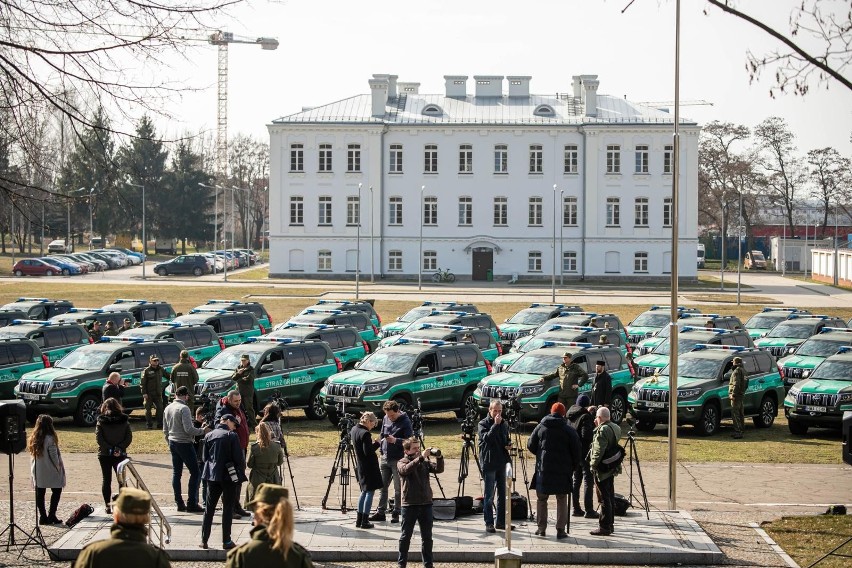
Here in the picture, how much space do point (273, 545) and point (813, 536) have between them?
9.37 m

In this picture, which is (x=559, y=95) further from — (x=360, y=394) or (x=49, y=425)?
(x=49, y=425)

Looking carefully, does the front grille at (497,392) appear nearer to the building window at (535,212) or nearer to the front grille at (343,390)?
the front grille at (343,390)

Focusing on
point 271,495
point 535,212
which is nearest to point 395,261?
point 535,212

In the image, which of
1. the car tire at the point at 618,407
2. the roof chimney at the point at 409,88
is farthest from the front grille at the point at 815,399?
the roof chimney at the point at 409,88

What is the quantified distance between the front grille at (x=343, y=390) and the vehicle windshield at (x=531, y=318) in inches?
582

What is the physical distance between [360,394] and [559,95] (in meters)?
64.3

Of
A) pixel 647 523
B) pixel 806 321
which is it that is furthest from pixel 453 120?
pixel 647 523

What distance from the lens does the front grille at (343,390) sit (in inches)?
934

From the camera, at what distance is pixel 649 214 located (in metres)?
80.9

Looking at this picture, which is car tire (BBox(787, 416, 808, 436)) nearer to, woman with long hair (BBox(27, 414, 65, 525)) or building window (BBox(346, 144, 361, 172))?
woman with long hair (BBox(27, 414, 65, 525))

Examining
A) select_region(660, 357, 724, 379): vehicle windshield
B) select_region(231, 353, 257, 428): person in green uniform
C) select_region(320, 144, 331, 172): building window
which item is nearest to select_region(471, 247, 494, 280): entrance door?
select_region(320, 144, 331, 172): building window

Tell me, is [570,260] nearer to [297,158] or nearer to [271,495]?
[297,158]

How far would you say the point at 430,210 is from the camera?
80.9 m

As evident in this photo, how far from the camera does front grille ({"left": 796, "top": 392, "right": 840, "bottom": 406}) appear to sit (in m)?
23.2
